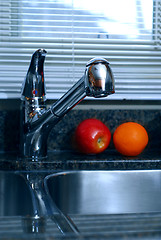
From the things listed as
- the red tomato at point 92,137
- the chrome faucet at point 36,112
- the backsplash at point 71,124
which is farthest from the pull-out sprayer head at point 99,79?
the backsplash at point 71,124

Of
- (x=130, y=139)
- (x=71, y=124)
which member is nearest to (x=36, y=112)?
(x=71, y=124)

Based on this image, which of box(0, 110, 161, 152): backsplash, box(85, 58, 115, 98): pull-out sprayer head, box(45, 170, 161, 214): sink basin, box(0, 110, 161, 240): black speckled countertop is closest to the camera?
box(0, 110, 161, 240): black speckled countertop

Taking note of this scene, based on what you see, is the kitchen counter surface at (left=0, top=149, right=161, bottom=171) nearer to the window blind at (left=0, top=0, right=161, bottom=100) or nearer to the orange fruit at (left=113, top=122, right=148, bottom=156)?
the orange fruit at (left=113, top=122, right=148, bottom=156)

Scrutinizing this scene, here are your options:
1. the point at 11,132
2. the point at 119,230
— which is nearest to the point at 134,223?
the point at 119,230

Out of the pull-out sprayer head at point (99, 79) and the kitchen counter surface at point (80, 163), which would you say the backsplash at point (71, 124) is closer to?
the kitchen counter surface at point (80, 163)

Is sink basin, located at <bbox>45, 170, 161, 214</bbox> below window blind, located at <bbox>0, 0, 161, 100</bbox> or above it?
below

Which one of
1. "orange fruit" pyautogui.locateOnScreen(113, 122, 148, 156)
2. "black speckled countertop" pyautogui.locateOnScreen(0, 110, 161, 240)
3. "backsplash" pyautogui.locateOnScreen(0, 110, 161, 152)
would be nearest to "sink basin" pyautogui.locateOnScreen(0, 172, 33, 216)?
"black speckled countertop" pyautogui.locateOnScreen(0, 110, 161, 240)

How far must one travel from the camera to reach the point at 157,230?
1.57 feet

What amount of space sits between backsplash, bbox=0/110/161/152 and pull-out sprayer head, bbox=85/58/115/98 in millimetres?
350

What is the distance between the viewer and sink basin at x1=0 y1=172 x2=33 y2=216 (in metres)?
0.89

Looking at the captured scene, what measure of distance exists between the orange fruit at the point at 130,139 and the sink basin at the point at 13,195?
1.11 feet

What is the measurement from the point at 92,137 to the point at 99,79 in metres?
0.27

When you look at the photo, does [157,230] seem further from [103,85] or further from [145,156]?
[145,156]

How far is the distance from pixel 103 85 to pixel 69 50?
0.43 metres
